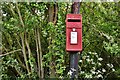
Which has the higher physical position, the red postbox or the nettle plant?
the red postbox

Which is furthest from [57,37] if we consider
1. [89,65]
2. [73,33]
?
[89,65]

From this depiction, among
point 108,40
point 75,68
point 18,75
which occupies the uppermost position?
point 108,40

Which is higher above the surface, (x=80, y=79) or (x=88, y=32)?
(x=88, y=32)

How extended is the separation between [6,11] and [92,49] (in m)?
1.19

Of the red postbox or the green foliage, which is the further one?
the green foliage

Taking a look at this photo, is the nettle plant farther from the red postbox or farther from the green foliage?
the red postbox

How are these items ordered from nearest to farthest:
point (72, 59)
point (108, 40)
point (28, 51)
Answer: point (72, 59) → point (108, 40) → point (28, 51)

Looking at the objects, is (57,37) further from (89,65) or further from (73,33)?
(89,65)

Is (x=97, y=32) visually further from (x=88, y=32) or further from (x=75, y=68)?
(x=75, y=68)

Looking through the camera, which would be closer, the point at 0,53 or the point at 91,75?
the point at 91,75

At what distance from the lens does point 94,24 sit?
3150 millimetres

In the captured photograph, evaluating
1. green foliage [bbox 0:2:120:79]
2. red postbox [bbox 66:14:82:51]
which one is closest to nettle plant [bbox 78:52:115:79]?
green foliage [bbox 0:2:120:79]

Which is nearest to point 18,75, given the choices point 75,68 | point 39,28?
point 39,28

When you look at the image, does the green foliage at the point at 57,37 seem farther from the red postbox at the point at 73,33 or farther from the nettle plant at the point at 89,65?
the red postbox at the point at 73,33
